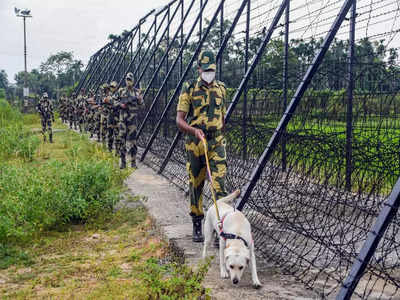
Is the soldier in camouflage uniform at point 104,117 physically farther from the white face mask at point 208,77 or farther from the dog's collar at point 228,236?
the dog's collar at point 228,236

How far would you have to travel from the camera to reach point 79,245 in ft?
15.3

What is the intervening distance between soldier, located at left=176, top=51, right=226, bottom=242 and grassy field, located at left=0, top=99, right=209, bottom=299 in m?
0.65

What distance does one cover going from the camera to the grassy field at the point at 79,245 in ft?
10.6

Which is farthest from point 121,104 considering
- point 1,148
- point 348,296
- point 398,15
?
point 348,296

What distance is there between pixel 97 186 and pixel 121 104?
4.14 meters

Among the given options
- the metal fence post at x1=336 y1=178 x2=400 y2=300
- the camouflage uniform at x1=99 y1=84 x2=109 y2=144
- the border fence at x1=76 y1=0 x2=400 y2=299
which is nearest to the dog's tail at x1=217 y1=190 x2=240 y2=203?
the border fence at x1=76 y1=0 x2=400 y2=299

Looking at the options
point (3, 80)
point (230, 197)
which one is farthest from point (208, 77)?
point (3, 80)

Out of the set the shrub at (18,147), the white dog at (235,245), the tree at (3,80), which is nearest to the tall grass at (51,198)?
the white dog at (235,245)

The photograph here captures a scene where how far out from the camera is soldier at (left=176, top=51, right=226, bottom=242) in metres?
4.11

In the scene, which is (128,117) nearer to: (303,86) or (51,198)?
(51,198)

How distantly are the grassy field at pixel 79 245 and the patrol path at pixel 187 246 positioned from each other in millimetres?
127

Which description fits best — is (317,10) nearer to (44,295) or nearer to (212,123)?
(212,123)

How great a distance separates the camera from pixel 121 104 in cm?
945

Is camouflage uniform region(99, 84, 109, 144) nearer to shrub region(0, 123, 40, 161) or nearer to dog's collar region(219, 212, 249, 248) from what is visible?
shrub region(0, 123, 40, 161)
